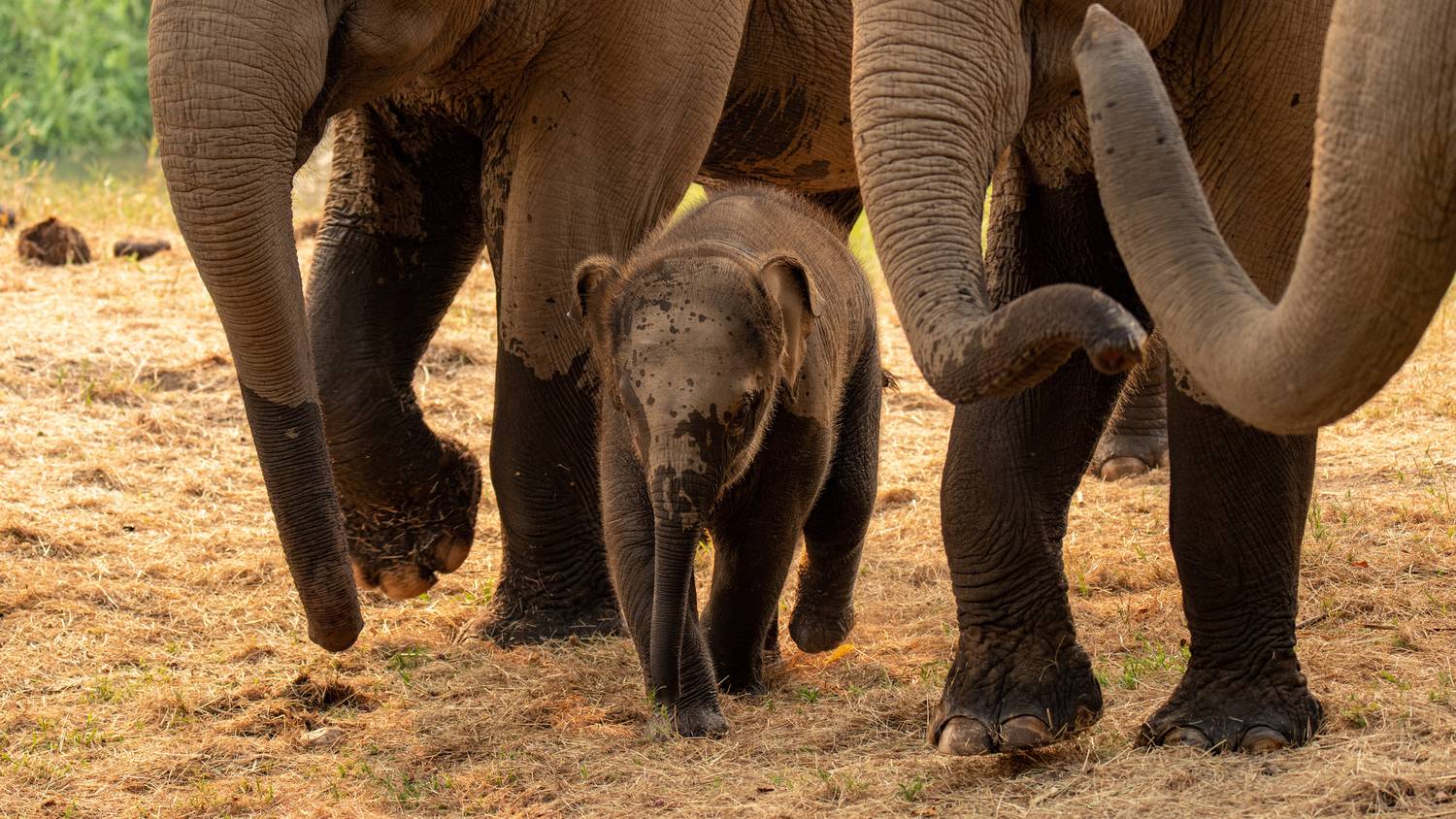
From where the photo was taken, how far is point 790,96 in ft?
20.4

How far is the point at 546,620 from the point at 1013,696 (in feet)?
6.17

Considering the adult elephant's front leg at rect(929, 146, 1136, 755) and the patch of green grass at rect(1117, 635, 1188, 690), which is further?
the patch of green grass at rect(1117, 635, 1188, 690)

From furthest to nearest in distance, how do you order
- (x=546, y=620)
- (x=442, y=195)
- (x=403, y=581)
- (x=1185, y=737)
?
(x=403, y=581), (x=442, y=195), (x=546, y=620), (x=1185, y=737)

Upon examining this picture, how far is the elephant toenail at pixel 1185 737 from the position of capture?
4.37 metres

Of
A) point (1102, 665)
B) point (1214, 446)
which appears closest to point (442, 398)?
point (1102, 665)

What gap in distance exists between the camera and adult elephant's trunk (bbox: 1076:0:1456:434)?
2.76 m

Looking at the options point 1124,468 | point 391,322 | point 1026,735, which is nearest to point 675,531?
point 1026,735

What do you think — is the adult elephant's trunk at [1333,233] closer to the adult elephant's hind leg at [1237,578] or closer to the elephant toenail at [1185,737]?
the adult elephant's hind leg at [1237,578]

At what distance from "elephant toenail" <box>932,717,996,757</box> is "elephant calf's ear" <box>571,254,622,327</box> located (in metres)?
1.36

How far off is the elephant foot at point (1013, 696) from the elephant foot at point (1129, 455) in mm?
3191

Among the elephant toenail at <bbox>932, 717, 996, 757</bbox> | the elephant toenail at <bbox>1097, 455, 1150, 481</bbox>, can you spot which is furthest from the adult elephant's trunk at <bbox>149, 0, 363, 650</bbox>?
the elephant toenail at <bbox>1097, 455, 1150, 481</bbox>

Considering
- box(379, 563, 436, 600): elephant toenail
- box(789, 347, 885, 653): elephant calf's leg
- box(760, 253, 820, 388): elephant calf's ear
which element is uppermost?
box(760, 253, 820, 388): elephant calf's ear

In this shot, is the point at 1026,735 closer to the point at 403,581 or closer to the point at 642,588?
the point at 642,588

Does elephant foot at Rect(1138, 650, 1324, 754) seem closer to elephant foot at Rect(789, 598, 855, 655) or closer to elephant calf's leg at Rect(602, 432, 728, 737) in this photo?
elephant calf's leg at Rect(602, 432, 728, 737)
